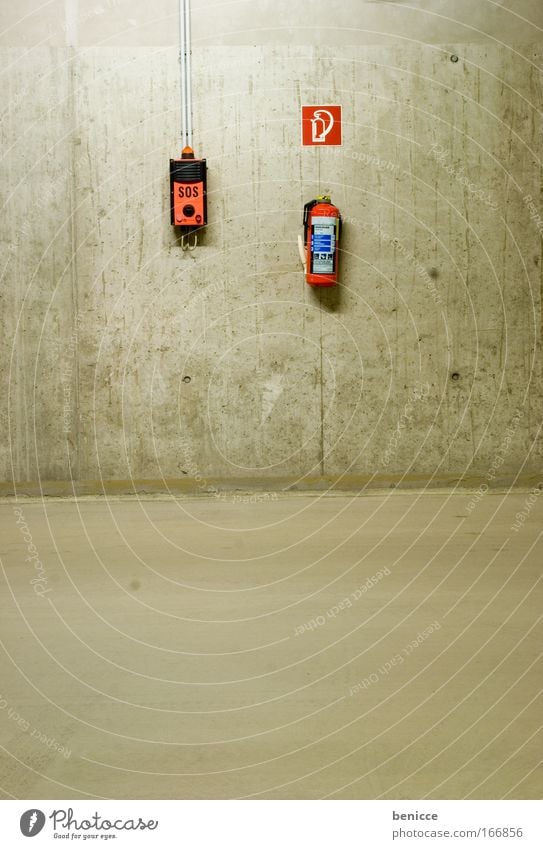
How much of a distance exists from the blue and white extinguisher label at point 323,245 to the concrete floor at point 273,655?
4.61 feet

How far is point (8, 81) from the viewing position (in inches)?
212

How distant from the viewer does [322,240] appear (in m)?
5.36

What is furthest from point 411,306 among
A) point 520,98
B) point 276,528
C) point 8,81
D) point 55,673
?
point 55,673

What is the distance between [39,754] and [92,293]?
12.0 feet

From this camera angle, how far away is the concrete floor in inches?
83.5

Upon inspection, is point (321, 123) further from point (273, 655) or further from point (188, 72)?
point (273, 655)

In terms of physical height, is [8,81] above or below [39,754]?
above

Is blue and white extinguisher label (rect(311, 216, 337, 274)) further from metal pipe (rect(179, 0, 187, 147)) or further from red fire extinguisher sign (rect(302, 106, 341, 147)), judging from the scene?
metal pipe (rect(179, 0, 187, 147))

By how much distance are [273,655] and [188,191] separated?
10.6 ft

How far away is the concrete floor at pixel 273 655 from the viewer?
2121 millimetres

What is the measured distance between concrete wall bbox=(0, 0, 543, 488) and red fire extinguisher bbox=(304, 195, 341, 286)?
13cm

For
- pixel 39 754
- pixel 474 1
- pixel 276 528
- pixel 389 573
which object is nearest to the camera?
pixel 39 754
